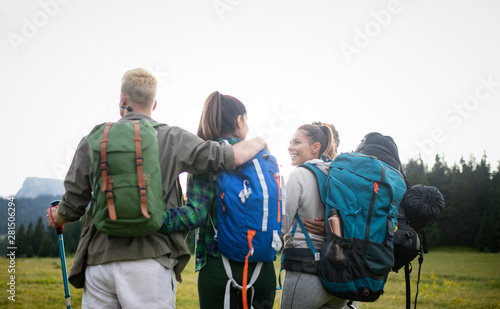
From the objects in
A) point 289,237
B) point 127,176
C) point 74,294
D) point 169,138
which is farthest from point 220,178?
point 74,294

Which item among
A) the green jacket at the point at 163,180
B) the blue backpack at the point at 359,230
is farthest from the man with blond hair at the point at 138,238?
the blue backpack at the point at 359,230

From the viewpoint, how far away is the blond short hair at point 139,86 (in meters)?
3.01

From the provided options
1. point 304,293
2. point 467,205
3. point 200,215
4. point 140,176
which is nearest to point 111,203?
point 140,176

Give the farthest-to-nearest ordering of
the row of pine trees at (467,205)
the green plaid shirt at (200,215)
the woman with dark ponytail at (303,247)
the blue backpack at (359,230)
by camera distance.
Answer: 1. the row of pine trees at (467,205)
2. the woman with dark ponytail at (303,247)
3. the blue backpack at (359,230)
4. the green plaid shirt at (200,215)

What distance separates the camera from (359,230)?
10.8 feet

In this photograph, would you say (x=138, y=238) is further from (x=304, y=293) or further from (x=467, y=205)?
(x=467, y=205)

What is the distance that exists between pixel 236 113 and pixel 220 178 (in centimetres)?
68

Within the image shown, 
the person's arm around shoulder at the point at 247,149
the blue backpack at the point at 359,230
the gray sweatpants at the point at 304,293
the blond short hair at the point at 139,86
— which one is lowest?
the gray sweatpants at the point at 304,293

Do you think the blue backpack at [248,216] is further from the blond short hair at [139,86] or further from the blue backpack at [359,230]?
the blond short hair at [139,86]

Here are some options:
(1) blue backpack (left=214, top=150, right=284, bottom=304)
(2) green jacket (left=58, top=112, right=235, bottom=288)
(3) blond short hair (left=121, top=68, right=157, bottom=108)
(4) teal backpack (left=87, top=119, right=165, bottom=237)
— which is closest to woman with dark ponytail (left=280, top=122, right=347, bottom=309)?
(1) blue backpack (left=214, top=150, right=284, bottom=304)

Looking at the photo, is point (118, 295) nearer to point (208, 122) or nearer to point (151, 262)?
point (151, 262)

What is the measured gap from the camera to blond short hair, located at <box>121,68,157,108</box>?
119 inches

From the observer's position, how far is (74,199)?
2.93m

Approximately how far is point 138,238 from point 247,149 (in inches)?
43.5
